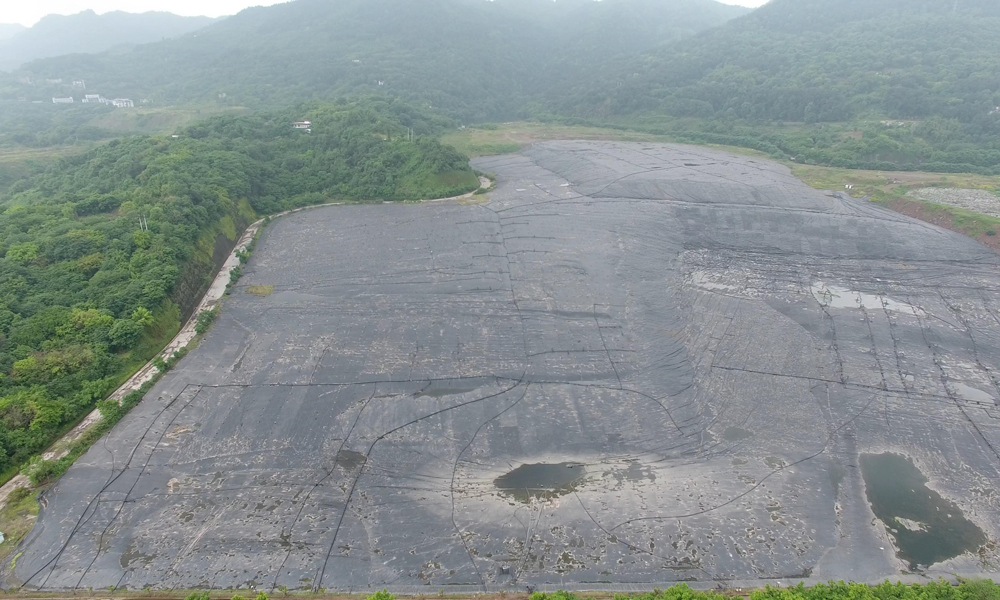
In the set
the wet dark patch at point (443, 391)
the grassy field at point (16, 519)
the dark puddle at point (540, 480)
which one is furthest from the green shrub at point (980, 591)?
the grassy field at point (16, 519)

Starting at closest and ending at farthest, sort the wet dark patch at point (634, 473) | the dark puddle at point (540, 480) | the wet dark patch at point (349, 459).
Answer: the dark puddle at point (540, 480) → the wet dark patch at point (634, 473) → the wet dark patch at point (349, 459)

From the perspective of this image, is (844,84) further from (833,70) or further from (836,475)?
(836,475)

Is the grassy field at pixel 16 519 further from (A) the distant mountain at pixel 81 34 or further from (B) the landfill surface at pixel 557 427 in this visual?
(A) the distant mountain at pixel 81 34

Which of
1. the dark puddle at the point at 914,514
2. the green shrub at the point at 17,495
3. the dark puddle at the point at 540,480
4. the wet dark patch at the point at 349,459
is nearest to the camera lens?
the dark puddle at the point at 914,514

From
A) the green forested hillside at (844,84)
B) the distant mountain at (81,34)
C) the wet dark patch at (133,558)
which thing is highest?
the distant mountain at (81,34)

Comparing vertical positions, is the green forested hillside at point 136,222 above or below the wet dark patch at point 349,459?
above

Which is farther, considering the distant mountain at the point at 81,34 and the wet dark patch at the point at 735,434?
the distant mountain at the point at 81,34

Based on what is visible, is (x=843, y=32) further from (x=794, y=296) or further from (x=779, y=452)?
(x=779, y=452)
